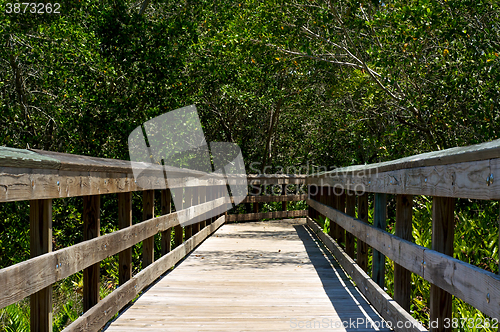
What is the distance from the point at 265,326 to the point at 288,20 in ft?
21.4

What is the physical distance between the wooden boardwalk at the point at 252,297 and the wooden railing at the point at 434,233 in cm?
33

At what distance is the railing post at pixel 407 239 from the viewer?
10.0 ft

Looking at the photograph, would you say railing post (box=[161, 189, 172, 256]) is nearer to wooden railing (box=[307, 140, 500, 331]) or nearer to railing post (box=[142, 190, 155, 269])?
railing post (box=[142, 190, 155, 269])

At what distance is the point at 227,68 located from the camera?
11.1m

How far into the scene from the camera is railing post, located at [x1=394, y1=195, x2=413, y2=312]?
10.0ft

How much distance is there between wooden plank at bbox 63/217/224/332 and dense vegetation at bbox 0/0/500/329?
2260 millimetres

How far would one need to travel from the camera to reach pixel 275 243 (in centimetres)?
751

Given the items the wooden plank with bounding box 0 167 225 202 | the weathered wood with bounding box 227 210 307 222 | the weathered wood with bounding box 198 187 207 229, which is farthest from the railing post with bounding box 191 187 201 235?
the weathered wood with bounding box 227 210 307 222

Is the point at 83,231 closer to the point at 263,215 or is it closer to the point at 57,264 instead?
the point at 57,264

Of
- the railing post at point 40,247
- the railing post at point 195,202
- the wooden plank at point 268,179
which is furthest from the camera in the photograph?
the wooden plank at point 268,179

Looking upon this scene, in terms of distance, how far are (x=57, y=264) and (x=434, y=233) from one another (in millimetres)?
1949

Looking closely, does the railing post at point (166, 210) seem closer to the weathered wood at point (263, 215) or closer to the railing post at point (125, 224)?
the railing post at point (125, 224)

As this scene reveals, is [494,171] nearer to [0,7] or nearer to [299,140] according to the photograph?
[0,7]

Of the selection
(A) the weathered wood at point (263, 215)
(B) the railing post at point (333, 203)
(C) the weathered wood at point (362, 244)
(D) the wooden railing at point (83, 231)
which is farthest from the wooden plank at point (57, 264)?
(A) the weathered wood at point (263, 215)
